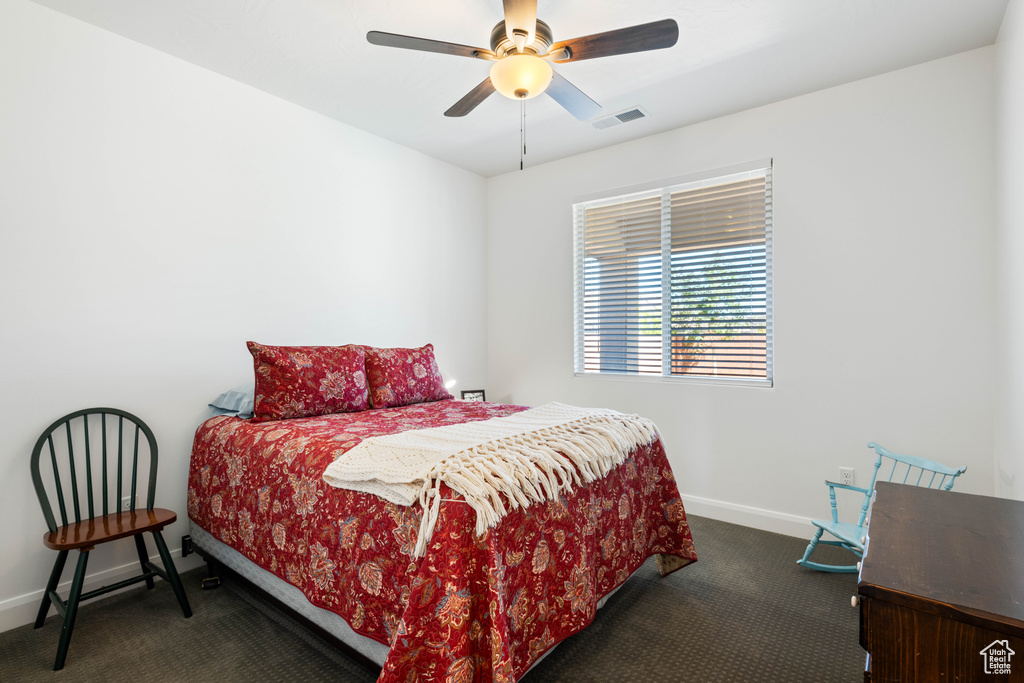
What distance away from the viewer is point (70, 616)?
1873 millimetres

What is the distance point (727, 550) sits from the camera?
2.84 metres

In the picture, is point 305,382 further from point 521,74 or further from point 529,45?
point 529,45

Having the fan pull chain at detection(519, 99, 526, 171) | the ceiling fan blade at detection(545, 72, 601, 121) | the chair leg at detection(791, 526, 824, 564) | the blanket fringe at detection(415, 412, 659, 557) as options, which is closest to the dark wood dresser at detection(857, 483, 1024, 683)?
Result: the blanket fringe at detection(415, 412, 659, 557)

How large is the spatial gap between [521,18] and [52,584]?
291cm

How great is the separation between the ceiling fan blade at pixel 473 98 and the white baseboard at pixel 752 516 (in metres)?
2.84

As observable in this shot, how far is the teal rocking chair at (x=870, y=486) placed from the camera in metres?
2.27

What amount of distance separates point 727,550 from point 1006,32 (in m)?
2.84

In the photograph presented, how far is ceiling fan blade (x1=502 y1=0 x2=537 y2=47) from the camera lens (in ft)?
5.57

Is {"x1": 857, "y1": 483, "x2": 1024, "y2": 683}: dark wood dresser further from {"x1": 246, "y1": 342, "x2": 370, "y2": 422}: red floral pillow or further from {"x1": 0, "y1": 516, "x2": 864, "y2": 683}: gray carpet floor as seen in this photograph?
{"x1": 246, "y1": 342, "x2": 370, "y2": 422}: red floral pillow

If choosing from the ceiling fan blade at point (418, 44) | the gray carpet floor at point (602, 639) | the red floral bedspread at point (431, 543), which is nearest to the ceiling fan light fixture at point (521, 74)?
the ceiling fan blade at point (418, 44)

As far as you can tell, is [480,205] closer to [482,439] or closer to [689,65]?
[689,65]

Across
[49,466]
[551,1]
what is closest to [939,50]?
[551,1]

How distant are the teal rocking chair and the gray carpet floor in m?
0.13

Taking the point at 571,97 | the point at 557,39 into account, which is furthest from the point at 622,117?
the point at 571,97
